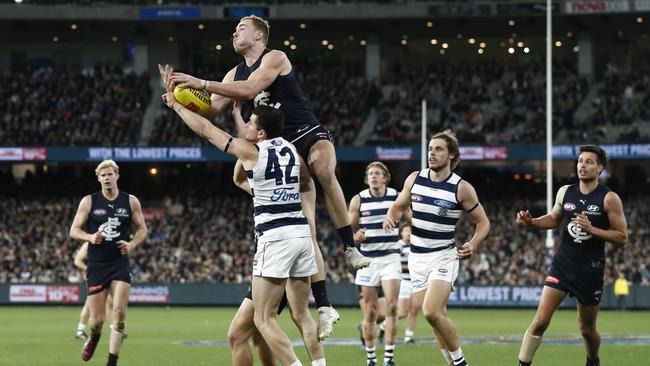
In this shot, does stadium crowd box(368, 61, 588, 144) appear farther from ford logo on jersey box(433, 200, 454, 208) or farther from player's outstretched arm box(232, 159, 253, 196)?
player's outstretched arm box(232, 159, 253, 196)

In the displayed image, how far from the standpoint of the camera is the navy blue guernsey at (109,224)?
17.9 meters

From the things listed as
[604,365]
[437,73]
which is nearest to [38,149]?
[437,73]

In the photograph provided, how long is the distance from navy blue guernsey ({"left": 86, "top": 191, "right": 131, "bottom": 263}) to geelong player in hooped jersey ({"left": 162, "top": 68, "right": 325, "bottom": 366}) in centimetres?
634

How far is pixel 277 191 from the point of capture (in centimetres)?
1170

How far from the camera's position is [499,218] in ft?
164

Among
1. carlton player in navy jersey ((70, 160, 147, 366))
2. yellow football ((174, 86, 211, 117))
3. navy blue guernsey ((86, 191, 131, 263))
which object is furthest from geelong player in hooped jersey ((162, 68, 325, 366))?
navy blue guernsey ((86, 191, 131, 263))

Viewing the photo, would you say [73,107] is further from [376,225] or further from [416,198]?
[416,198]

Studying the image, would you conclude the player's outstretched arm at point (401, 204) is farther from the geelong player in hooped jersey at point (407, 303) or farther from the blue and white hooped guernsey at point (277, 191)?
the geelong player in hooped jersey at point (407, 303)

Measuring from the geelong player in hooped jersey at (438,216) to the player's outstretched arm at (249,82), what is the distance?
116 inches

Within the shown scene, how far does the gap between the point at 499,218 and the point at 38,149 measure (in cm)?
1960

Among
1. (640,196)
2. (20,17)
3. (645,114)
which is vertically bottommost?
(640,196)

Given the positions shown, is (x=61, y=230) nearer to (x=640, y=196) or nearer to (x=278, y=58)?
(x=640, y=196)

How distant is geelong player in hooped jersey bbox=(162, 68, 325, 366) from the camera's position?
1166cm

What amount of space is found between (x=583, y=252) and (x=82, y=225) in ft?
24.7
